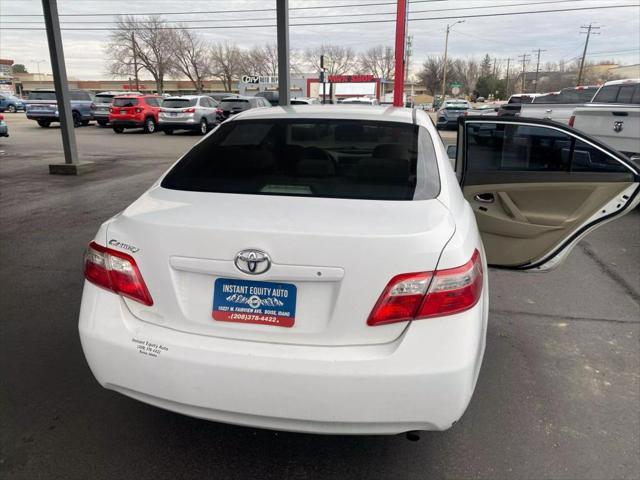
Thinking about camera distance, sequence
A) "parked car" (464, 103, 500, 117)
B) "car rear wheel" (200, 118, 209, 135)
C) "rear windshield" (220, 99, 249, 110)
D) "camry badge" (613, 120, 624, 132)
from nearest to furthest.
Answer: "parked car" (464, 103, 500, 117), "camry badge" (613, 120, 624, 132), "car rear wheel" (200, 118, 209, 135), "rear windshield" (220, 99, 249, 110)

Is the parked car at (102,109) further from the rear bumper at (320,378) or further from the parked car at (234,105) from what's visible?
the rear bumper at (320,378)

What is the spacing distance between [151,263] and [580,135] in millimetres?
3040

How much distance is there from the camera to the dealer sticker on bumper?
1.91 meters

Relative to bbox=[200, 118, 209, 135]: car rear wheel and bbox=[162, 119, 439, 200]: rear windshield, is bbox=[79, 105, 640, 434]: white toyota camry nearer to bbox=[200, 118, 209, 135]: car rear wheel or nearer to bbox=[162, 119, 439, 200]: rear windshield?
bbox=[162, 119, 439, 200]: rear windshield

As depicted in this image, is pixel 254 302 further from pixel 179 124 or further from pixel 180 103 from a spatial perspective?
pixel 180 103

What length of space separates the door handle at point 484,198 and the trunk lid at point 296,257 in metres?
1.95

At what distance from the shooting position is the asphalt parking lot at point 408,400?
7.66 ft

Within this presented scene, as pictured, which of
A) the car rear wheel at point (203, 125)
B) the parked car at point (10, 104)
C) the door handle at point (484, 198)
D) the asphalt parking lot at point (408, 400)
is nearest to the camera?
the asphalt parking lot at point (408, 400)

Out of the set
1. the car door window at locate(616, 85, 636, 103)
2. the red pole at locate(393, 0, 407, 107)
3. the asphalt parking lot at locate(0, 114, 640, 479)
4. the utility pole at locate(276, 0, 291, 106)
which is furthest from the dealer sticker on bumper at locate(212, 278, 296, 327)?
the car door window at locate(616, 85, 636, 103)

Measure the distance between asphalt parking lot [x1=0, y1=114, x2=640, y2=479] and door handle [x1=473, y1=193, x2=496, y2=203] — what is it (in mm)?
926

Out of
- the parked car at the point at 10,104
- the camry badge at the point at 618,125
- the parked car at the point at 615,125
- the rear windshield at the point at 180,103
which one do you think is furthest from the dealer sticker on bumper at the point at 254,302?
the parked car at the point at 10,104

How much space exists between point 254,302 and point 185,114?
2157cm

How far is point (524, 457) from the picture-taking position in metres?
2.40

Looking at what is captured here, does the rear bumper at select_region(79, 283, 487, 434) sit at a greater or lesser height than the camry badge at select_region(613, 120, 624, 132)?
lesser
